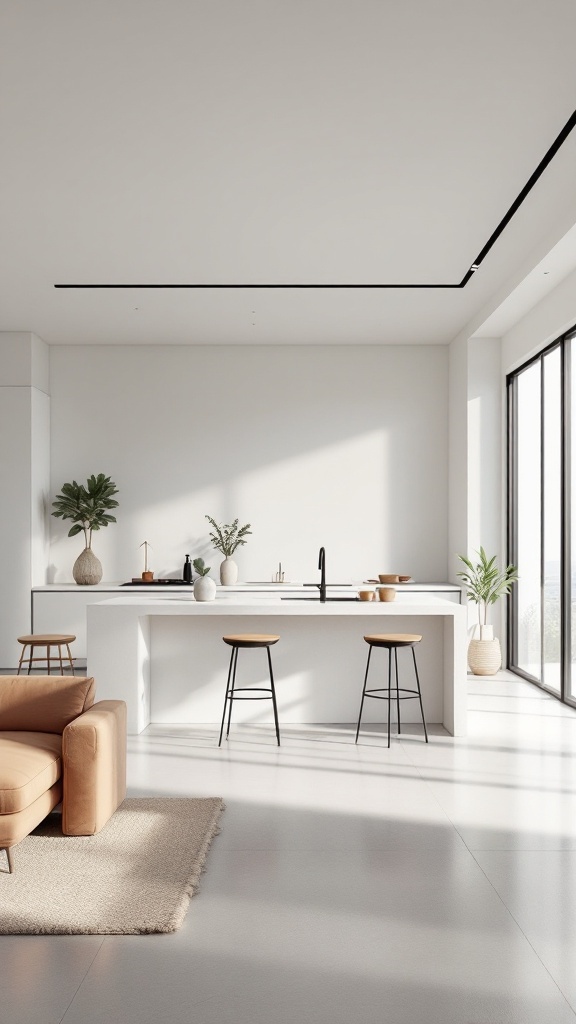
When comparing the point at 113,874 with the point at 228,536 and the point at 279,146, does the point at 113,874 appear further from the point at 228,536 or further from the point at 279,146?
the point at 228,536

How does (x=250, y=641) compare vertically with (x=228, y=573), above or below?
below

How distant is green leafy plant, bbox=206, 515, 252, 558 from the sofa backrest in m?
5.26

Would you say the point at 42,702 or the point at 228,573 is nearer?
the point at 42,702

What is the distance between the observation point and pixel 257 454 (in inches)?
391

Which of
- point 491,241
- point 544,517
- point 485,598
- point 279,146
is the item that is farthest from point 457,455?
point 279,146

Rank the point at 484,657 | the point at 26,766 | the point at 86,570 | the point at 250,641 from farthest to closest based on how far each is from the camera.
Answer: the point at 86,570, the point at 484,657, the point at 250,641, the point at 26,766

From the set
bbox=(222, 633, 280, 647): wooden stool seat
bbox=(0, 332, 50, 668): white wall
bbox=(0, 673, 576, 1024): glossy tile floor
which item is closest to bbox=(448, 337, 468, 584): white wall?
bbox=(222, 633, 280, 647): wooden stool seat

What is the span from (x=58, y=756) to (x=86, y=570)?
5.49 metres

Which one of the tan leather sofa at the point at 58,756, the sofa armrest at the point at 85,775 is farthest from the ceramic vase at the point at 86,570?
the sofa armrest at the point at 85,775

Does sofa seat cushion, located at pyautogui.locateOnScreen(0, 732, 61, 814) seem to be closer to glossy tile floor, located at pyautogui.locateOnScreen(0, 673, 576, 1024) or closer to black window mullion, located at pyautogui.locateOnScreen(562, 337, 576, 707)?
glossy tile floor, located at pyautogui.locateOnScreen(0, 673, 576, 1024)

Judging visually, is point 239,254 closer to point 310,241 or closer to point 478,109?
point 310,241

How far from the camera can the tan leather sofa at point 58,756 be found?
351 centimetres

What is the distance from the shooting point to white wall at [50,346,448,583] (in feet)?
32.4

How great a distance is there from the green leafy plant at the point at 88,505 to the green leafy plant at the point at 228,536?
3.54ft
